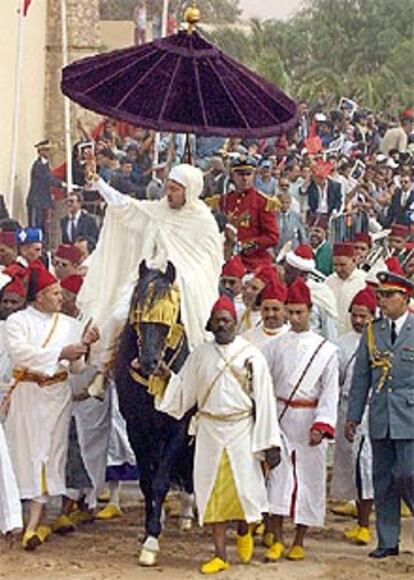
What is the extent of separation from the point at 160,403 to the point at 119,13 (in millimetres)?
67253

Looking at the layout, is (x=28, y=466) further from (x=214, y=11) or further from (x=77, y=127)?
(x=214, y=11)

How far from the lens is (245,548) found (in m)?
9.92

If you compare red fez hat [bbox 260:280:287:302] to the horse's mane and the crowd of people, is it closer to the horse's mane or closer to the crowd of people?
the crowd of people

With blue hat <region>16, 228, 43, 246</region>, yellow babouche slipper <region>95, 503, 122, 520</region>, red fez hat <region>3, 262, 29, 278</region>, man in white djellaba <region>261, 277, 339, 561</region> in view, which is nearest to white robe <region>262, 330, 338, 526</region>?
man in white djellaba <region>261, 277, 339, 561</region>

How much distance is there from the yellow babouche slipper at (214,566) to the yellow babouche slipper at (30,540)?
110 cm

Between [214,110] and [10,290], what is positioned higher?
[214,110]

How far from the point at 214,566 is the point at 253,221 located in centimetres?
366

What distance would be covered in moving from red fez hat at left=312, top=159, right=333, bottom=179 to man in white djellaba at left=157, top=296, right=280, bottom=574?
11815 mm

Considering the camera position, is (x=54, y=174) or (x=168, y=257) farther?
(x=54, y=174)

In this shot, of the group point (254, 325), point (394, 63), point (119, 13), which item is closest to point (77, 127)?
point (254, 325)

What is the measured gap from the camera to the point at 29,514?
10.5 metres

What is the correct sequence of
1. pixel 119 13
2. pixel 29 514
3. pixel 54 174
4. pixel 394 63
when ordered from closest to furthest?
pixel 29 514, pixel 54 174, pixel 394 63, pixel 119 13

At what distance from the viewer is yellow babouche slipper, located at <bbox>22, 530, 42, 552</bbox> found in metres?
10.0

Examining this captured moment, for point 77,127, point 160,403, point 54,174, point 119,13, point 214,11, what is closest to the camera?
point 160,403
